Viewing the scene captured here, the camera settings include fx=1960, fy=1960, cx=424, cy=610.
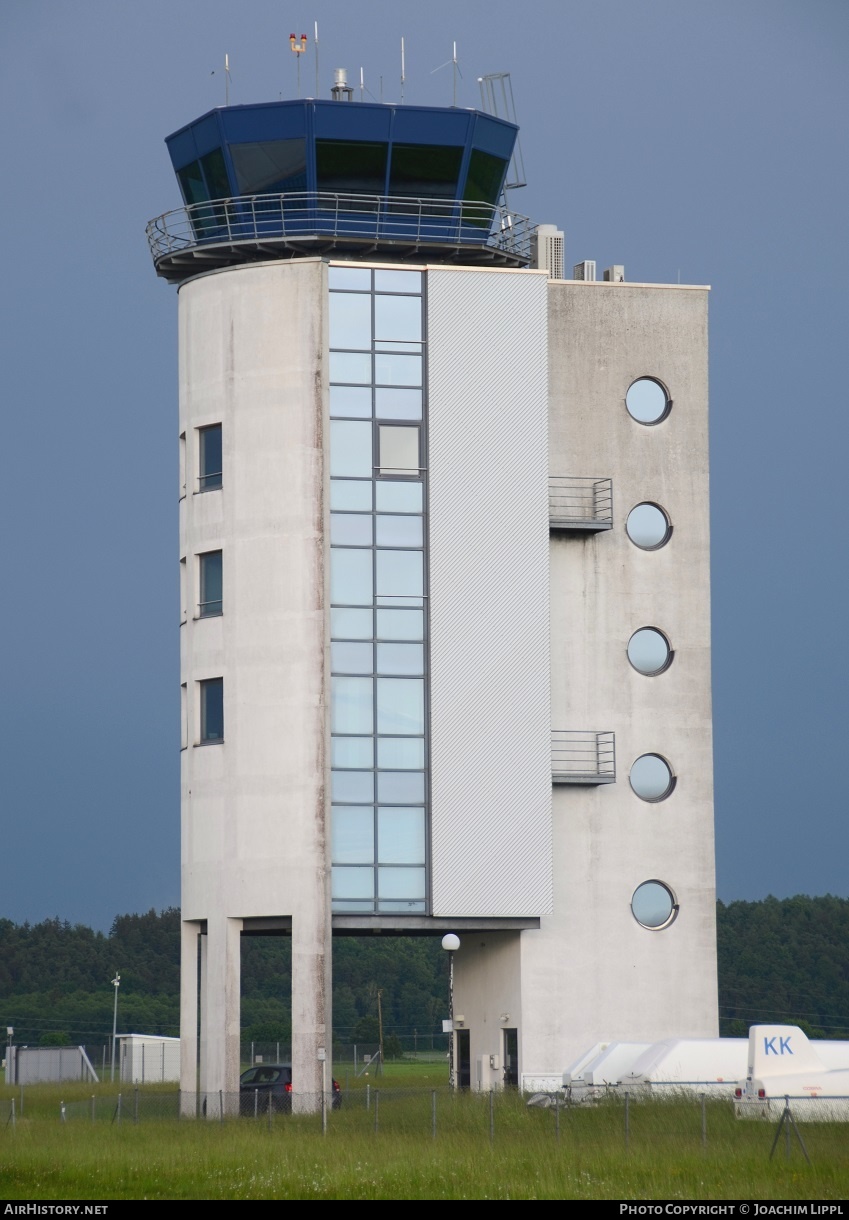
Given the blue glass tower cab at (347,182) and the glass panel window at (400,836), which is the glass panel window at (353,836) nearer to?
the glass panel window at (400,836)

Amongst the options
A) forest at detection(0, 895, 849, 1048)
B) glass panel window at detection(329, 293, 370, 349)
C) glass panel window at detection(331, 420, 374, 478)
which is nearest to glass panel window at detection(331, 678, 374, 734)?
glass panel window at detection(331, 420, 374, 478)

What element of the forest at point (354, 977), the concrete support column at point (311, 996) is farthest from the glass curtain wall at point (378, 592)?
the forest at point (354, 977)

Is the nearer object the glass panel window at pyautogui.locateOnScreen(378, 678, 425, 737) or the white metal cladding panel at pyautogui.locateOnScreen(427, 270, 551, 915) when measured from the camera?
the white metal cladding panel at pyautogui.locateOnScreen(427, 270, 551, 915)

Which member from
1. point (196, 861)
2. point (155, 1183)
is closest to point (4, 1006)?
point (196, 861)

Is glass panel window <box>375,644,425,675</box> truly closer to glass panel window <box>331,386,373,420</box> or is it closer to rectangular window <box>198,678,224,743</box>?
rectangular window <box>198,678,224,743</box>

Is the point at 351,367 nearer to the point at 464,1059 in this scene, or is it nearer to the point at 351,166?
the point at 351,166

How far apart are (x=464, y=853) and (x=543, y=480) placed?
31.6 ft

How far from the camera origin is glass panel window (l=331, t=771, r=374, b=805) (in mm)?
47938

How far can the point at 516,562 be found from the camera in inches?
1937

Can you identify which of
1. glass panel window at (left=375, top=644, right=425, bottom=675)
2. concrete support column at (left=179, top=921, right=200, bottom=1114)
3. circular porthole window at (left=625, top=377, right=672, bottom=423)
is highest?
circular porthole window at (left=625, top=377, right=672, bottom=423)

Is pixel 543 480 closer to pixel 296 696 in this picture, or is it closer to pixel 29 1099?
pixel 296 696

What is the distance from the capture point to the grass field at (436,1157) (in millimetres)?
30234

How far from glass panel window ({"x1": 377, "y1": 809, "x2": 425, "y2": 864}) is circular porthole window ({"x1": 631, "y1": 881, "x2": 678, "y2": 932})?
6073 mm

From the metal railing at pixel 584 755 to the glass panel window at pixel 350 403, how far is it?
947 centimetres
